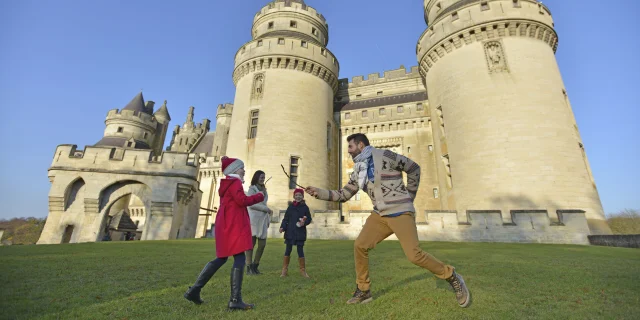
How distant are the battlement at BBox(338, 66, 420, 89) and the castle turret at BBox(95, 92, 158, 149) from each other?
74.2ft

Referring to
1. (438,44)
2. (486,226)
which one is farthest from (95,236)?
(438,44)

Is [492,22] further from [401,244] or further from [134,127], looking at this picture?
[134,127]

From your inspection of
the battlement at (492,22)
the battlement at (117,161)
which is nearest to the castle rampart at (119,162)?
the battlement at (117,161)

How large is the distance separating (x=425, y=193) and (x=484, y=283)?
16.5 metres

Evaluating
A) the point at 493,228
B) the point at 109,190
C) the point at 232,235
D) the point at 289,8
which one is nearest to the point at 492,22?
the point at 493,228

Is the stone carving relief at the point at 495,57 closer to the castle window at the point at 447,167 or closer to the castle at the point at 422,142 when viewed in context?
the castle at the point at 422,142

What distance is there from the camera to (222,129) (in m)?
32.5

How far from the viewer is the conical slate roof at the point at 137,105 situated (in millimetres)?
33006

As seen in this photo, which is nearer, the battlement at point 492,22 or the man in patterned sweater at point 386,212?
the man in patterned sweater at point 386,212

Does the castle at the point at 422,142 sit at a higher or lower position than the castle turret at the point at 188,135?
lower

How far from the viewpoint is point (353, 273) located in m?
→ 4.77

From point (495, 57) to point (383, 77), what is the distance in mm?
10222

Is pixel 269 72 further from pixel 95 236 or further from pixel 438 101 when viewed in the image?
pixel 95 236

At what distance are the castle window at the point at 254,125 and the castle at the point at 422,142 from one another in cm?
8
